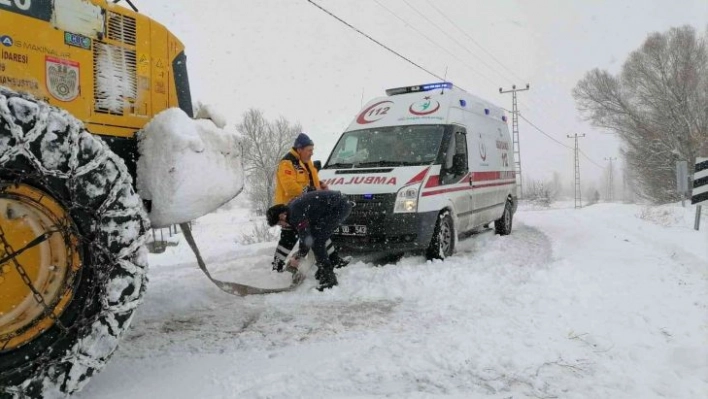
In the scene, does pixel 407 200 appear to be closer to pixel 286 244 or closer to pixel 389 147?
pixel 389 147

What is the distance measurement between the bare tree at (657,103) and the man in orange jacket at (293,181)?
27399mm

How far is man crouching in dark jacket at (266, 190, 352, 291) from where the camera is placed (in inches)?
199

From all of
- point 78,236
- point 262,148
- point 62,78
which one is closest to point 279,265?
point 62,78

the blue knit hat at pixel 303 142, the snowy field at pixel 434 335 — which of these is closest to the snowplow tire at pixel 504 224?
the snowy field at pixel 434 335

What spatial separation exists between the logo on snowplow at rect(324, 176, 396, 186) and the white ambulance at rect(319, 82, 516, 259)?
0.02 m

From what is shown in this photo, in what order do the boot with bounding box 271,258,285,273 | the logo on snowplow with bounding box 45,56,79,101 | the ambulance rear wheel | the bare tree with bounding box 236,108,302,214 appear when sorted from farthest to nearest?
the bare tree with bounding box 236,108,302,214 < the ambulance rear wheel < the boot with bounding box 271,258,285,273 < the logo on snowplow with bounding box 45,56,79,101

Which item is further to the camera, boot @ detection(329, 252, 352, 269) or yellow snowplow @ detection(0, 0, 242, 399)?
boot @ detection(329, 252, 352, 269)

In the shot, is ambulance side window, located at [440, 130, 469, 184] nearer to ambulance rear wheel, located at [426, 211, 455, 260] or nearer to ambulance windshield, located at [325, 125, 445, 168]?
ambulance windshield, located at [325, 125, 445, 168]

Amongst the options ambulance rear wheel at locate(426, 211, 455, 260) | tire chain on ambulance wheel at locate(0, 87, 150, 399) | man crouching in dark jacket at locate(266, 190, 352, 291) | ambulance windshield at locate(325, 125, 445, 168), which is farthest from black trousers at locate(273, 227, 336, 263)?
tire chain on ambulance wheel at locate(0, 87, 150, 399)

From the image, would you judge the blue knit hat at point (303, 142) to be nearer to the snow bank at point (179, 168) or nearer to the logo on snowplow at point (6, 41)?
the snow bank at point (179, 168)

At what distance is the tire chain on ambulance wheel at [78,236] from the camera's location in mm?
2129

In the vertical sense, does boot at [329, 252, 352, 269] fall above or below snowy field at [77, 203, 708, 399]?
above

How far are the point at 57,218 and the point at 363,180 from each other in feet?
14.7

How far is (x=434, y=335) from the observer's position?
348 centimetres
